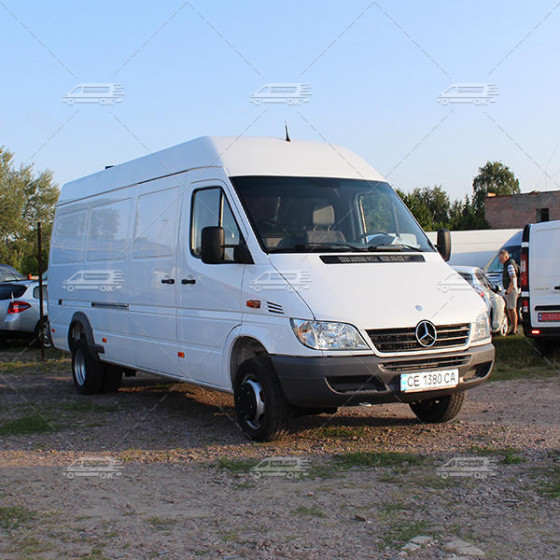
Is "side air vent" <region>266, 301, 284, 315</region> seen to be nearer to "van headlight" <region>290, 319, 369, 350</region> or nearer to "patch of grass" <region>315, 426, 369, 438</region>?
"van headlight" <region>290, 319, 369, 350</region>

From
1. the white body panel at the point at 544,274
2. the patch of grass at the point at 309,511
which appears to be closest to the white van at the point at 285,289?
Result: the patch of grass at the point at 309,511

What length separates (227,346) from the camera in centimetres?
697

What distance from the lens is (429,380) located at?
641cm

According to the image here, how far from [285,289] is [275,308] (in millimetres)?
173

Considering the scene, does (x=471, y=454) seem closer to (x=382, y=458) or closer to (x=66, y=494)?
(x=382, y=458)

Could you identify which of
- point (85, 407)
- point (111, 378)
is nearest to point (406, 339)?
point (85, 407)

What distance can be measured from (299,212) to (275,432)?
1.97 metres

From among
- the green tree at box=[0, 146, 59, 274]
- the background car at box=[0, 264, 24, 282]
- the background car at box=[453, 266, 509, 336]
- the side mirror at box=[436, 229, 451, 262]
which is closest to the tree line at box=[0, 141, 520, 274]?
the green tree at box=[0, 146, 59, 274]

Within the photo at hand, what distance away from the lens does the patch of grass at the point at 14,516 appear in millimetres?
4637

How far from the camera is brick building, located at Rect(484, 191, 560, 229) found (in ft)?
208

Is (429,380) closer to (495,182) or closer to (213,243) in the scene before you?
(213,243)

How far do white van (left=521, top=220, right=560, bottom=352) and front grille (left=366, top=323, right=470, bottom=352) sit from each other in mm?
5247

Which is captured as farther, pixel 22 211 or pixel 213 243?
pixel 22 211

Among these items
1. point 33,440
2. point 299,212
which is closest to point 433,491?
point 299,212
